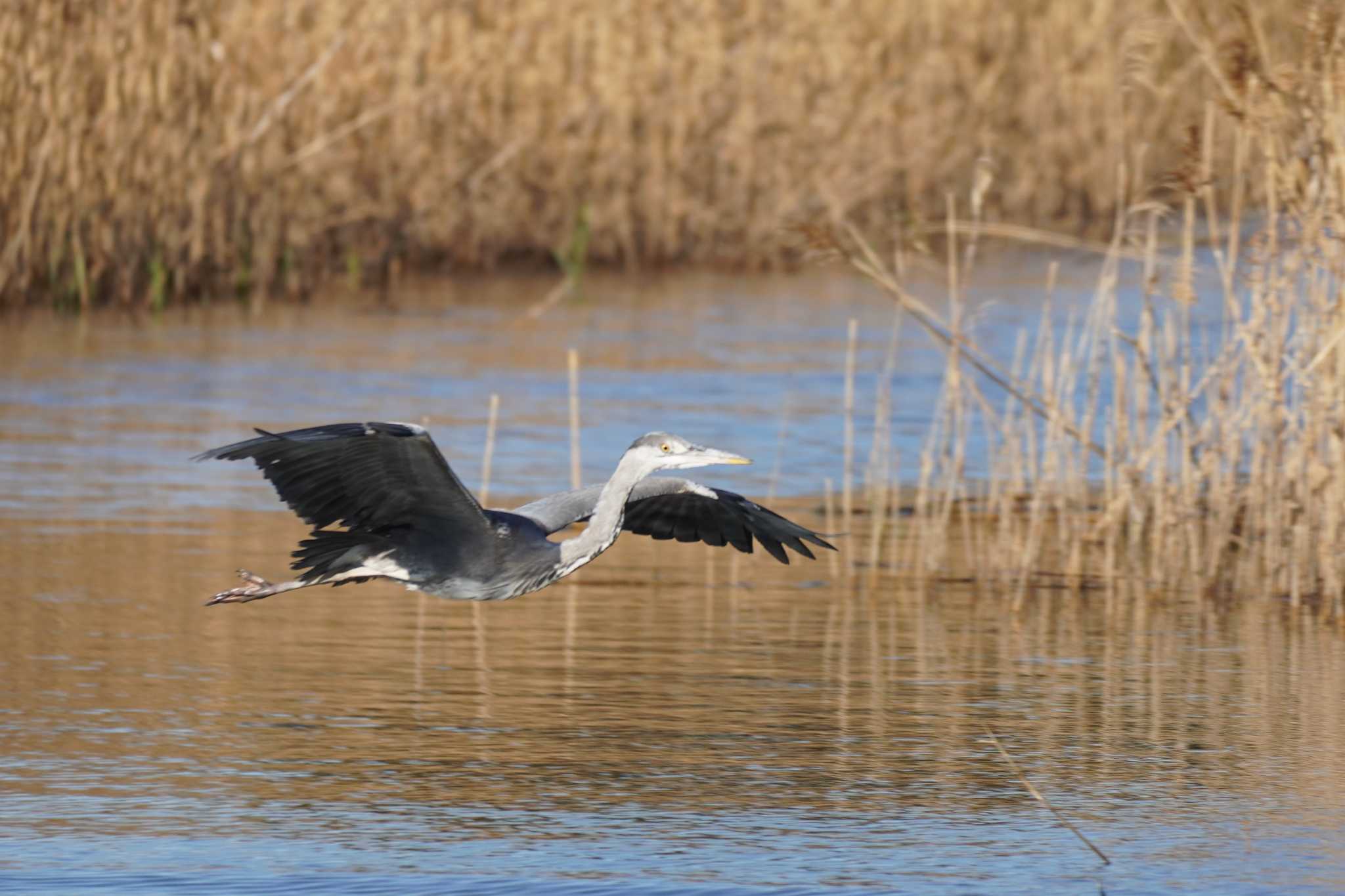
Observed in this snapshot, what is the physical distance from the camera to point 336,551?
7.27m

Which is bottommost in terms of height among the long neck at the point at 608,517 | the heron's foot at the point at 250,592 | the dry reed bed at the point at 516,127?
the heron's foot at the point at 250,592

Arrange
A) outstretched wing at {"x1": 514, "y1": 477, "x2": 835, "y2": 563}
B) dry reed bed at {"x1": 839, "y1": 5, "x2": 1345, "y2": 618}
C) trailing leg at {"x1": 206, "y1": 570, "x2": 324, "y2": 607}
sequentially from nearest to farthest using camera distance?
1. trailing leg at {"x1": 206, "y1": 570, "x2": 324, "y2": 607}
2. outstretched wing at {"x1": 514, "y1": 477, "x2": 835, "y2": 563}
3. dry reed bed at {"x1": 839, "y1": 5, "x2": 1345, "y2": 618}

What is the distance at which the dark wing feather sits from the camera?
7.91 meters

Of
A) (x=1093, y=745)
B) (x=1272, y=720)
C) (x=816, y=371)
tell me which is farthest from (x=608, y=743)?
(x=816, y=371)

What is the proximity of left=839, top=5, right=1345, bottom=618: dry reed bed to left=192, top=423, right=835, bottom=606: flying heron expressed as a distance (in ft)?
5.93

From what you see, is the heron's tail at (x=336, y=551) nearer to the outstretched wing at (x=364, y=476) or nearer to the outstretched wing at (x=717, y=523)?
the outstretched wing at (x=364, y=476)

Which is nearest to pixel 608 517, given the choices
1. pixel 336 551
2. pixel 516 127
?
pixel 336 551

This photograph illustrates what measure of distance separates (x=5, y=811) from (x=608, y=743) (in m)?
1.54

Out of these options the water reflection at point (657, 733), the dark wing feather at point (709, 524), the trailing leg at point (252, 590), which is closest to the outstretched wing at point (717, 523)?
the dark wing feather at point (709, 524)

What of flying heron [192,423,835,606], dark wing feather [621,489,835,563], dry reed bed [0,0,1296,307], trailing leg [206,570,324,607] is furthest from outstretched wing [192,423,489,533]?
dry reed bed [0,0,1296,307]

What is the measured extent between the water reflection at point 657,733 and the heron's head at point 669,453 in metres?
0.69

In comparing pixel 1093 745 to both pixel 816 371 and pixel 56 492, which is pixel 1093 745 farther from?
pixel 816 371

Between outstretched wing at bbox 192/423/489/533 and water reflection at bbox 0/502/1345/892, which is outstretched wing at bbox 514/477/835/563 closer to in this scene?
water reflection at bbox 0/502/1345/892

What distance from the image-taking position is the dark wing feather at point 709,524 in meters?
7.91
